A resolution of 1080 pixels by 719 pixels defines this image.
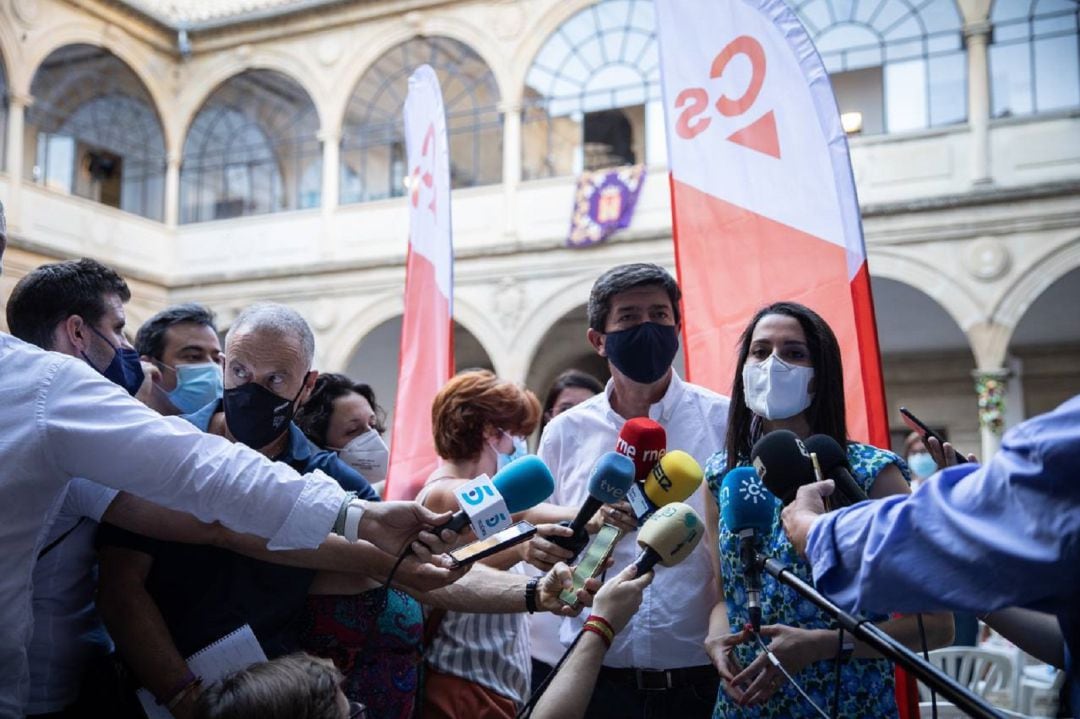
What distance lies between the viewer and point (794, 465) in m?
2.00

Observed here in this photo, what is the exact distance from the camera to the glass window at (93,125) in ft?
58.1

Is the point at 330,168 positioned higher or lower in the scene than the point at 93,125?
lower

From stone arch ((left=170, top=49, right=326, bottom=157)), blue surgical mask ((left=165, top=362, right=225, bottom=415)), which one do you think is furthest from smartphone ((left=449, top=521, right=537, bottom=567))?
stone arch ((left=170, top=49, right=326, bottom=157))

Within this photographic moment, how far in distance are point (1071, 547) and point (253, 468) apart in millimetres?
1487

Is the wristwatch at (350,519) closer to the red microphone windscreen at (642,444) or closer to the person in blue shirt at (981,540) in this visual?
the red microphone windscreen at (642,444)

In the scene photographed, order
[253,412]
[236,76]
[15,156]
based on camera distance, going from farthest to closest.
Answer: [236,76]
[15,156]
[253,412]

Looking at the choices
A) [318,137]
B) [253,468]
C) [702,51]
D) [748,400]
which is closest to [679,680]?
[748,400]

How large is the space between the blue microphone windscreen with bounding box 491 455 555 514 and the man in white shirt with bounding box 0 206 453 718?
370 mm

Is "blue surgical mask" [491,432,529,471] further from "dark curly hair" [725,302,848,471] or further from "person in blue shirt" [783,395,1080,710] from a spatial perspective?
"person in blue shirt" [783,395,1080,710]

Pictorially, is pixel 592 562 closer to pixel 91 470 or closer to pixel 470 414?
pixel 91 470

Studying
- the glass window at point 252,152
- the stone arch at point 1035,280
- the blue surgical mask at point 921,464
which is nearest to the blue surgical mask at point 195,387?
the blue surgical mask at point 921,464

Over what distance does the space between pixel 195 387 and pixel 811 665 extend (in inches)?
95.1

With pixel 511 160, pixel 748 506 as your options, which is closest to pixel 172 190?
pixel 511 160


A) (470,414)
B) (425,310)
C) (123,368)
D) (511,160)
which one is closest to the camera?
(123,368)
